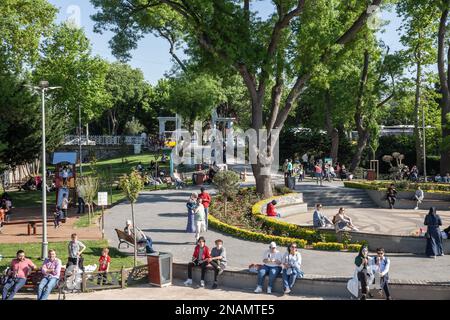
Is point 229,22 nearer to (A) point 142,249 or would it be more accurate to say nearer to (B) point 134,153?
(A) point 142,249

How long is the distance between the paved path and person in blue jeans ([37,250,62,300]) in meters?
4.29

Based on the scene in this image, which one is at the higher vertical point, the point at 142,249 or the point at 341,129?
the point at 341,129

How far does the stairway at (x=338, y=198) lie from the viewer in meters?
30.4

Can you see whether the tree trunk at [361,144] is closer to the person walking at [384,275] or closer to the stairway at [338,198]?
the stairway at [338,198]

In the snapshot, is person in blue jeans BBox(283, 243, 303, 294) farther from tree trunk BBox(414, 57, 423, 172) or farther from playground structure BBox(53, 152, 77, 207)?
tree trunk BBox(414, 57, 423, 172)

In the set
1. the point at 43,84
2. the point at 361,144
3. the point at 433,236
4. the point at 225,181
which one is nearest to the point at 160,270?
the point at 43,84

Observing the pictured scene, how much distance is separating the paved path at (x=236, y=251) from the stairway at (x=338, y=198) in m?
8.84

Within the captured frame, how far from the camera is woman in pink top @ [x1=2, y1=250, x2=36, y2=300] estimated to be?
1237cm

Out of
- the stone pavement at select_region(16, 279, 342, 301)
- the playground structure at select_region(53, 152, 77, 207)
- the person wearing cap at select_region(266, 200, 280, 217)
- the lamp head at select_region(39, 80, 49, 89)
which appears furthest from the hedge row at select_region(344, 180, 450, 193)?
the lamp head at select_region(39, 80, 49, 89)

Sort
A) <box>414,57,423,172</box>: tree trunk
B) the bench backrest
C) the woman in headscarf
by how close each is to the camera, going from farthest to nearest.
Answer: <box>414,57,423,172</box>: tree trunk, the bench backrest, the woman in headscarf

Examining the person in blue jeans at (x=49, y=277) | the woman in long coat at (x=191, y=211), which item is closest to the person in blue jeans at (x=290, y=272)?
the person in blue jeans at (x=49, y=277)

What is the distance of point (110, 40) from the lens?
3531 centimetres
